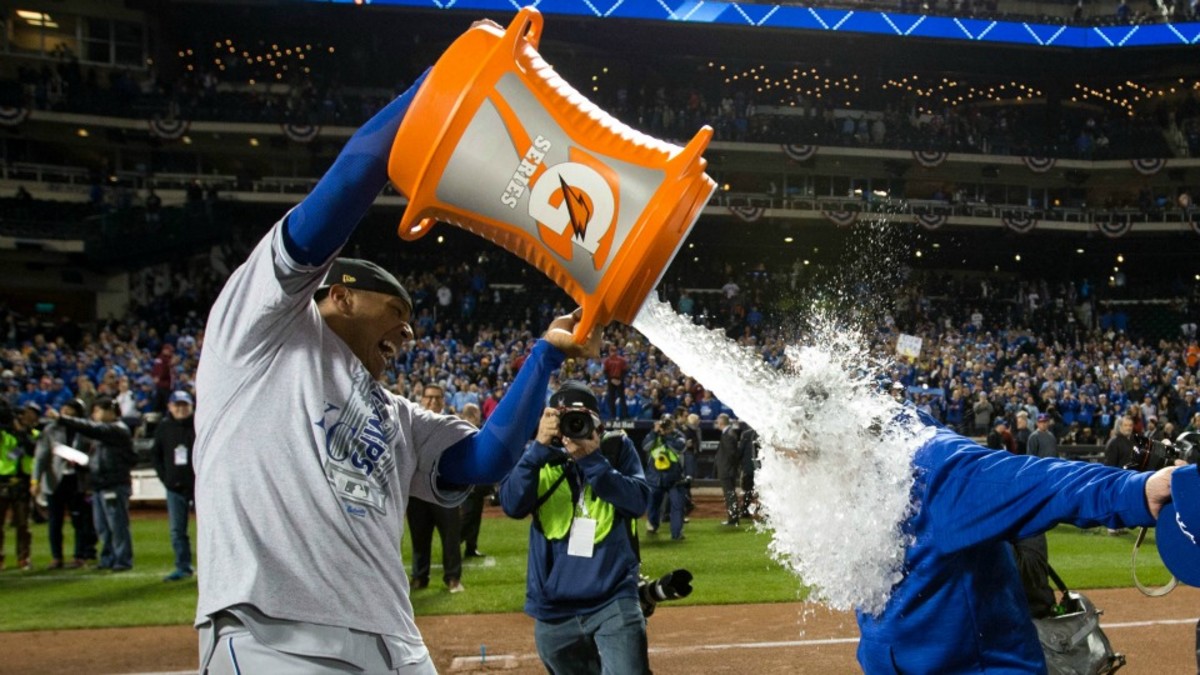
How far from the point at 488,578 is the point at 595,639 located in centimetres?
697

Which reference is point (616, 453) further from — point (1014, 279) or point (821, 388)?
point (1014, 279)

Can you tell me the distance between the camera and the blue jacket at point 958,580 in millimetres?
2857

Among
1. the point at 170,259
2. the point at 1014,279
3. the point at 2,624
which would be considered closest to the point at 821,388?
the point at 2,624

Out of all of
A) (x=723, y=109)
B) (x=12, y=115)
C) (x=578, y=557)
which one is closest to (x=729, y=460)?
(x=578, y=557)

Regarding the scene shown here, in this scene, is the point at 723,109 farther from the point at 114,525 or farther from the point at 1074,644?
the point at 1074,644

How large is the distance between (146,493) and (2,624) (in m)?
8.53

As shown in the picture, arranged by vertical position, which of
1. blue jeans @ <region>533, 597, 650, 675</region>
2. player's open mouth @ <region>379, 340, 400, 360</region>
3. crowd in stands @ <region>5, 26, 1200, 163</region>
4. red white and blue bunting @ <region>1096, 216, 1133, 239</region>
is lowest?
blue jeans @ <region>533, 597, 650, 675</region>

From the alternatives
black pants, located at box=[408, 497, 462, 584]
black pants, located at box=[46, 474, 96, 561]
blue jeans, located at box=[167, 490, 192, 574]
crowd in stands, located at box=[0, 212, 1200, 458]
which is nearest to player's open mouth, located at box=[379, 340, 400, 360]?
black pants, located at box=[408, 497, 462, 584]

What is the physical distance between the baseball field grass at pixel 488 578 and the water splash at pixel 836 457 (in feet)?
20.3

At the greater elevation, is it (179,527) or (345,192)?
(345,192)

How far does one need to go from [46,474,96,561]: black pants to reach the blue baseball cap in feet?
40.7

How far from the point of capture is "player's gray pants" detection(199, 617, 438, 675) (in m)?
2.16

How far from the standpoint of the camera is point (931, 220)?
3594 centimetres

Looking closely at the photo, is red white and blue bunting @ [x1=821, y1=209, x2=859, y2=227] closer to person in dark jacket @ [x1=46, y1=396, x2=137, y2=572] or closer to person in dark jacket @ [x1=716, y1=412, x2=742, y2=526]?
person in dark jacket @ [x1=716, y1=412, x2=742, y2=526]
